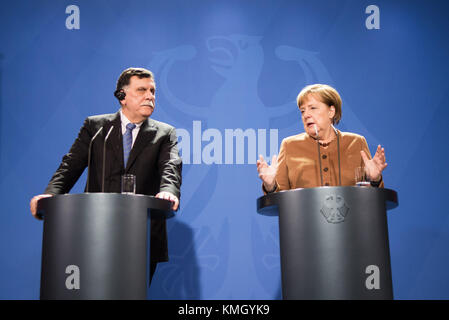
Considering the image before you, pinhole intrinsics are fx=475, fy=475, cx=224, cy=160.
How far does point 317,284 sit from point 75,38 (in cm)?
301

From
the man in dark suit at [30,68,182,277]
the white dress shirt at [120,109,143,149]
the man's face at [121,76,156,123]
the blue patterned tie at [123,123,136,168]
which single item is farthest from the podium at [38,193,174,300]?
the man's face at [121,76,156,123]

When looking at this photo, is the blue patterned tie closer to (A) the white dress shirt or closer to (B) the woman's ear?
(A) the white dress shirt

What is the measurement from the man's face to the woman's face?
108 cm

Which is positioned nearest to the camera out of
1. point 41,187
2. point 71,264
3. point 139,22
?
point 71,264

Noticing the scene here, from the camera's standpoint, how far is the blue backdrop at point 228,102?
12.6 ft

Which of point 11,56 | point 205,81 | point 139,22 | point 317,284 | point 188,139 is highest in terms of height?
point 139,22

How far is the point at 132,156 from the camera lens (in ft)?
10.3

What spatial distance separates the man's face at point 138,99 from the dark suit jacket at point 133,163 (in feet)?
0.34

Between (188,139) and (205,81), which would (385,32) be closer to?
(205,81)

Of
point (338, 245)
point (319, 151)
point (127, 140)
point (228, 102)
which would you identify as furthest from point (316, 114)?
point (127, 140)

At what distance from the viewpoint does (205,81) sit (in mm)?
4105

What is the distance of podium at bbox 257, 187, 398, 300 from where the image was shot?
2320 millimetres

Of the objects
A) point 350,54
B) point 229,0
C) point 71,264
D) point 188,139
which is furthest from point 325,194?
point 229,0

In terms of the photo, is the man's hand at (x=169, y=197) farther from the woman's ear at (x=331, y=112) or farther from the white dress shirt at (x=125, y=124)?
the woman's ear at (x=331, y=112)
